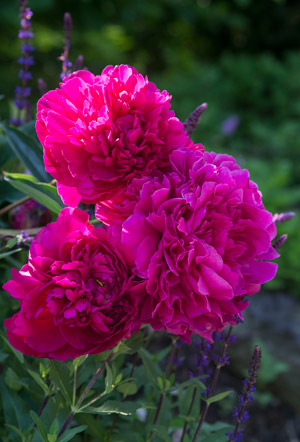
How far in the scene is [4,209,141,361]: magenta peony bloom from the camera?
27.4 inches

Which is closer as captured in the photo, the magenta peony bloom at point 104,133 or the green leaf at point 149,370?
the magenta peony bloom at point 104,133

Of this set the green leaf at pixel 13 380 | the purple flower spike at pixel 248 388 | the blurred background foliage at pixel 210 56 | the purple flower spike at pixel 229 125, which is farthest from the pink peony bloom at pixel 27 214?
the purple flower spike at pixel 229 125

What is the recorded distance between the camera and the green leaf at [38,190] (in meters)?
0.96

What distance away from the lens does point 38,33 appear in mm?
5914

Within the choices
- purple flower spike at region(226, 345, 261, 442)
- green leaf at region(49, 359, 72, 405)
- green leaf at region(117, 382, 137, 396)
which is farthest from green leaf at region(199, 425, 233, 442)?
green leaf at region(49, 359, 72, 405)

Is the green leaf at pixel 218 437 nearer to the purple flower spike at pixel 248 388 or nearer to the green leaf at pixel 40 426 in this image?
the purple flower spike at pixel 248 388

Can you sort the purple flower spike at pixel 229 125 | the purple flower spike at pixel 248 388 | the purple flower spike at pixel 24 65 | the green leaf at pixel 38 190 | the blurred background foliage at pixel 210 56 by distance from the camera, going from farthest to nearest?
the purple flower spike at pixel 229 125, the blurred background foliage at pixel 210 56, the purple flower spike at pixel 24 65, the green leaf at pixel 38 190, the purple flower spike at pixel 248 388

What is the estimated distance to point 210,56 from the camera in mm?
6805

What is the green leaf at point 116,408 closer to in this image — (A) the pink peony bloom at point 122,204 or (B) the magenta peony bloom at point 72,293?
(B) the magenta peony bloom at point 72,293

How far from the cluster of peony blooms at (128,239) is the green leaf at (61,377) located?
0.58 ft

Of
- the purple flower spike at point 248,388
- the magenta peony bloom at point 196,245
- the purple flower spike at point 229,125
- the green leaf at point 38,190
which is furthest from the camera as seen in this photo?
the purple flower spike at point 229,125

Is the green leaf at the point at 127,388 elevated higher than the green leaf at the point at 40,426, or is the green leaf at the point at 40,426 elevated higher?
the green leaf at the point at 127,388

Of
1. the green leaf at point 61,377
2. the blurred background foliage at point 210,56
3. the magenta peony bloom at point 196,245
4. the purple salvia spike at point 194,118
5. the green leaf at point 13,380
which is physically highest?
the blurred background foliage at point 210,56

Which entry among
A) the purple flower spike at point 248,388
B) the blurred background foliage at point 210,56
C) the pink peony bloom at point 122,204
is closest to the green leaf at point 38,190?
the pink peony bloom at point 122,204
